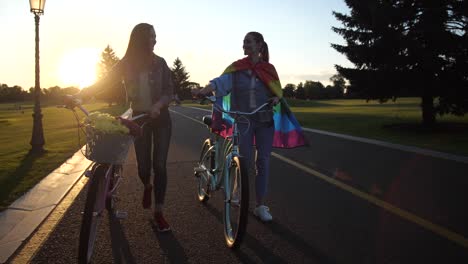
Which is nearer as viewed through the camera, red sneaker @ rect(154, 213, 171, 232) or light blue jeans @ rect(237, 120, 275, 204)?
red sneaker @ rect(154, 213, 171, 232)

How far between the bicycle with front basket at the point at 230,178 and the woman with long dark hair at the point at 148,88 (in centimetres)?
52

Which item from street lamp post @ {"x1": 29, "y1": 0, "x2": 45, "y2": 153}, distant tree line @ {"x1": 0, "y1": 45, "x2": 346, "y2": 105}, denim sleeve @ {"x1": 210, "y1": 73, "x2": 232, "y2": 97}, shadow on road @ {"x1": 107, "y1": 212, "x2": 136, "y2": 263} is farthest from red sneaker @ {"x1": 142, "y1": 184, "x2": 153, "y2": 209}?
distant tree line @ {"x1": 0, "y1": 45, "x2": 346, "y2": 105}

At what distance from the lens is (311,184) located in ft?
23.7

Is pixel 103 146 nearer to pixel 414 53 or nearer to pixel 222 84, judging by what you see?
pixel 222 84

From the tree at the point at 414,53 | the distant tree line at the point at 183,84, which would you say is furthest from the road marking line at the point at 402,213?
the distant tree line at the point at 183,84

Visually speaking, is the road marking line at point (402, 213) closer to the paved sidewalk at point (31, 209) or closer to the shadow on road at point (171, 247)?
the shadow on road at point (171, 247)

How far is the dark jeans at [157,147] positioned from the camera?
15.8ft

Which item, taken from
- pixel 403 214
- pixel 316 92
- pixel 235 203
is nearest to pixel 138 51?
pixel 235 203

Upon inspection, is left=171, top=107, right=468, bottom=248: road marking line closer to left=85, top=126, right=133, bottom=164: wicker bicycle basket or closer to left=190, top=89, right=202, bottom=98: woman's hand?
left=190, top=89, right=202, bottom=98: woman's hand

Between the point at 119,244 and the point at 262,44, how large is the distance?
2.64m

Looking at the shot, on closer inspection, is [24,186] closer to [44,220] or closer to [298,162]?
[44,220]

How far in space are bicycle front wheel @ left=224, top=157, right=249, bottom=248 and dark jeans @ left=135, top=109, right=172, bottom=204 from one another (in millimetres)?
762

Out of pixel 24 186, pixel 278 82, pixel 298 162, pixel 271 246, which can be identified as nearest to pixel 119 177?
pixel 271 246

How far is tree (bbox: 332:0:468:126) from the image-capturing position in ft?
54.3
